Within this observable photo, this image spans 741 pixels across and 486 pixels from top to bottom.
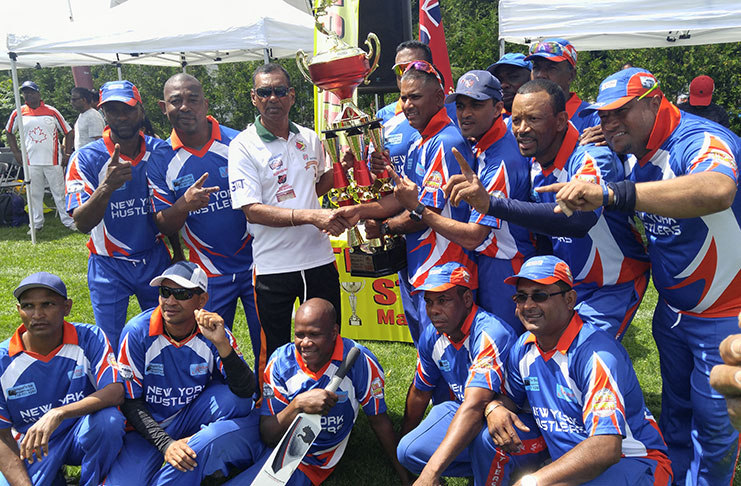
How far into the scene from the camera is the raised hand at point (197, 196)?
14.0 feet

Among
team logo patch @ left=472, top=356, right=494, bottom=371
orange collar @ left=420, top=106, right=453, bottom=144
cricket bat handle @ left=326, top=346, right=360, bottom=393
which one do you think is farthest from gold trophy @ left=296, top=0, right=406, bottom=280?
team logo patch @ left=472, top=356, right=494, bottom=371

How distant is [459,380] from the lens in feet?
12.3

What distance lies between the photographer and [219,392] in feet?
13.2

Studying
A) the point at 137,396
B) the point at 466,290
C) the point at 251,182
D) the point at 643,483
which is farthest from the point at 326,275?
the point at 643,483

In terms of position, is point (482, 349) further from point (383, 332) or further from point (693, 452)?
point (383, 332)

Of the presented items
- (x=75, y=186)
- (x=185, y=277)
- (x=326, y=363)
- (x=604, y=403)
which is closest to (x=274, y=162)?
(x=185, y=277)

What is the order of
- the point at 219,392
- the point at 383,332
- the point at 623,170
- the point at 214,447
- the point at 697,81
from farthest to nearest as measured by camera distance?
the point at 697,81
the point at 383,332
the point at 219,392
the point at 214,447
the point at 623,170

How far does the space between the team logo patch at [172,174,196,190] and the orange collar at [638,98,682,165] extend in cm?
301

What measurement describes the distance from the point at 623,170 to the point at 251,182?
2.30 meters

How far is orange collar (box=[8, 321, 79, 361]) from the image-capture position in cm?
378

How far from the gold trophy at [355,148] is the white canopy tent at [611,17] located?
11.1 feet

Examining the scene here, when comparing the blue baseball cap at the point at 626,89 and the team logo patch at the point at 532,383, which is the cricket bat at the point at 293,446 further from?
the blue baseball cap at the point at 626,89

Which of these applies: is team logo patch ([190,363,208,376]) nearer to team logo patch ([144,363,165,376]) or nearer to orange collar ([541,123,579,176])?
team logo patch ([144,363,165,376])

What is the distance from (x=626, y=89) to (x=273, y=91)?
2213 millimetres
